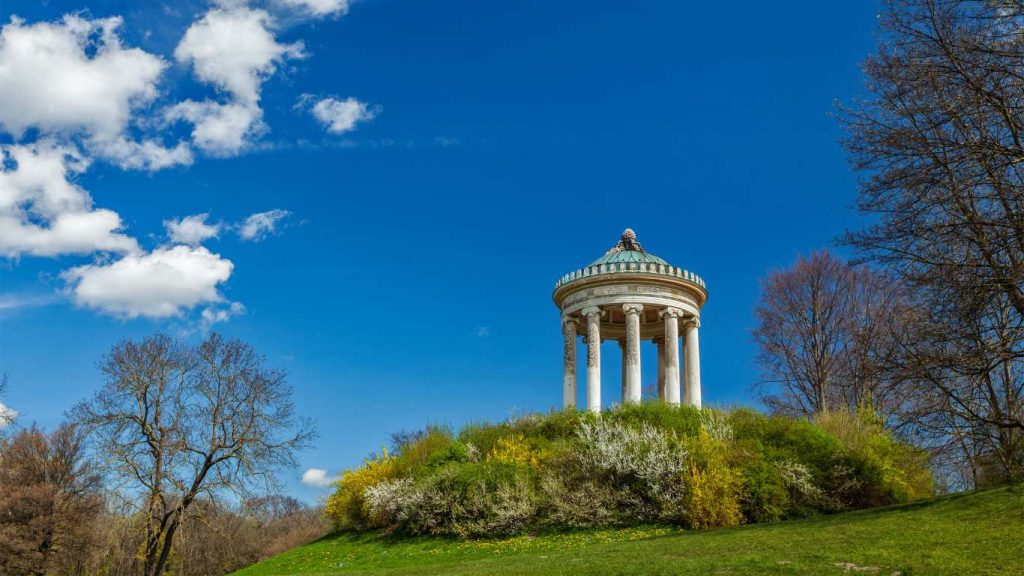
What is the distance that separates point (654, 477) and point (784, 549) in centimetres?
669

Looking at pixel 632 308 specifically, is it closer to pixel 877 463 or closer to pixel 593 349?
pixel 593 349

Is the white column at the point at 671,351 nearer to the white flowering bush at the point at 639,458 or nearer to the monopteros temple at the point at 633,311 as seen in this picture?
the monopteros temple at the point at 633,311

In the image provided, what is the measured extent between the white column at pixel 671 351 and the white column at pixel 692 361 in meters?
0.87

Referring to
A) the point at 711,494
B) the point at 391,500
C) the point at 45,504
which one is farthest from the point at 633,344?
the point at 45,504

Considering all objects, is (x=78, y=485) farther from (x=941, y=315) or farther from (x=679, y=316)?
(x=941, y=315)

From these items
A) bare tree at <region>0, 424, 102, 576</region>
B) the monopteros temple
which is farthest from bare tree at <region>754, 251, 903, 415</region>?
bare tree at <region>0, 424, 102, 576</region>

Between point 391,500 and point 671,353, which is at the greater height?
point 671,353

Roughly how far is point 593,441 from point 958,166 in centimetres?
1182

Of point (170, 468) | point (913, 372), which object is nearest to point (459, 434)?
point (170, 468)

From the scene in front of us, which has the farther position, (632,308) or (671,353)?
(671,353)

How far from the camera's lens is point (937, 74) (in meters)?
14.4

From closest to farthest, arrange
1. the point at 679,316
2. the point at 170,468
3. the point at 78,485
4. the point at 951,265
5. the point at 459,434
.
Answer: the point at 951,265, the point at 170,468, the point at 459,434, the point at 679,316, the point at 78,485

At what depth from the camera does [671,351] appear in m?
30.9

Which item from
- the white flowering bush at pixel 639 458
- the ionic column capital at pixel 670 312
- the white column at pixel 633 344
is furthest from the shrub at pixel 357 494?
the ionic column capital at pixel 670 312
